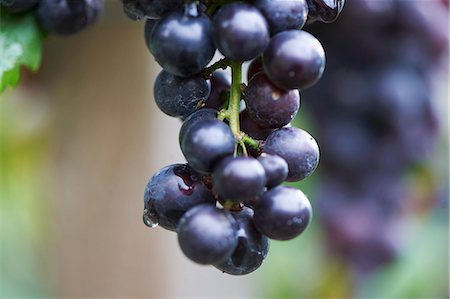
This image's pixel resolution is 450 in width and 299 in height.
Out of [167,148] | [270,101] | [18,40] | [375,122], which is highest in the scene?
[375,122]

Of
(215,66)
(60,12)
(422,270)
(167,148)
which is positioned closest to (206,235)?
(215,66)

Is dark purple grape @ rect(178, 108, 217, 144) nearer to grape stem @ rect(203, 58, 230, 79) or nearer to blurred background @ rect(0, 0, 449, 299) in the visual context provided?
grape stem @ rect(203, 58, 230, 79)

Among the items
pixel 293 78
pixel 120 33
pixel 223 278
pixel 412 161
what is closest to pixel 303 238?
pixel 223 278

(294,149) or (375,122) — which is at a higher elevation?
(375,122)

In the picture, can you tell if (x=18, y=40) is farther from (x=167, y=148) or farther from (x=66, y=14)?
(x=167, y=148)

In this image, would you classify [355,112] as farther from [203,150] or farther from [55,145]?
[203,150]

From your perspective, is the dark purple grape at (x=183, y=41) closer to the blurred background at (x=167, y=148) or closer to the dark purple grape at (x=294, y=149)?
the dark purple grape at (x=294, y=149)

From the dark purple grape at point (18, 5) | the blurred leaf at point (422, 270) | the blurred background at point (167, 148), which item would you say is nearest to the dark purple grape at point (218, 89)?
the dark purple grape at point (18, 5)

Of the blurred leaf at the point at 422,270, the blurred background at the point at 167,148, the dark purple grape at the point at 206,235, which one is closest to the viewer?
the dark purple grape at the point at 206,235
